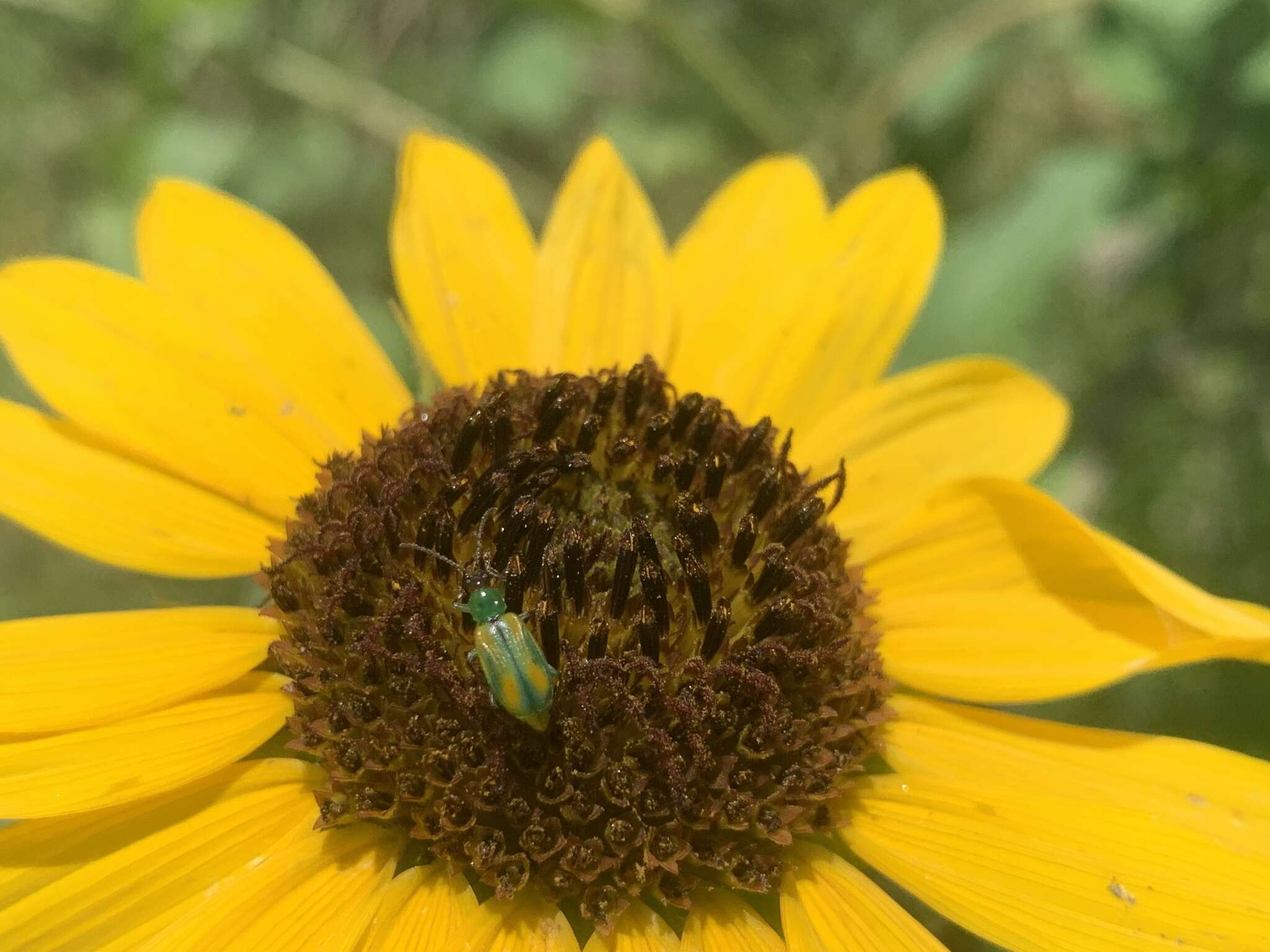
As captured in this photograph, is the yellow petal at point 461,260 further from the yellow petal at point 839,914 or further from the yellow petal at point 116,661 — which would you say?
the yellow petal at point 839,914

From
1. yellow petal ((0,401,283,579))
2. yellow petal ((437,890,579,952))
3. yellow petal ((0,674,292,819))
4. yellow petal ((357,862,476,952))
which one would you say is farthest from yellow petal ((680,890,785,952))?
yellow petal ((0,401,283,579))

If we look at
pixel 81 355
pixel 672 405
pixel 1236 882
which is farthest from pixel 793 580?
pixel 81 355

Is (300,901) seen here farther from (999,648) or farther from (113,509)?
(999,648)

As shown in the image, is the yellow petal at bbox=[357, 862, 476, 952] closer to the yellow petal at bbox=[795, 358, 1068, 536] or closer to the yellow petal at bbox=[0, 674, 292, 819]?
the yellow petal at bbox=[0, 674, 292, 819]

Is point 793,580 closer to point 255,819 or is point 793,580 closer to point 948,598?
point 948,598


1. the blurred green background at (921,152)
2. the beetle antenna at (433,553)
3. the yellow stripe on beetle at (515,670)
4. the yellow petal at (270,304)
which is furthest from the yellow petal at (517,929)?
the yellow petal at (270,304)

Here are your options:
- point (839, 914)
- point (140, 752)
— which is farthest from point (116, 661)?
point (839, 914)
